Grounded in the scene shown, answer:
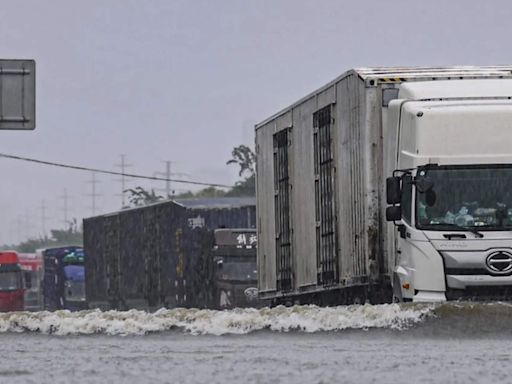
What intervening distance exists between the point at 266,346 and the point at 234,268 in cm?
2479

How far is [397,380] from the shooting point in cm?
1202

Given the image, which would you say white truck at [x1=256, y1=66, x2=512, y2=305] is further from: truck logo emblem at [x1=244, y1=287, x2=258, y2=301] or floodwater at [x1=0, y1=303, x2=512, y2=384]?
truck logo emblem at [x1=244, y1=287, x2=258, y2=301]

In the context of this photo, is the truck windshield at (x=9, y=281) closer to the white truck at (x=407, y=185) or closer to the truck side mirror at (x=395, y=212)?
the white truck at (x=407, y=185)

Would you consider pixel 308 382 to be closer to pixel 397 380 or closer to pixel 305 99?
pixel 397 380

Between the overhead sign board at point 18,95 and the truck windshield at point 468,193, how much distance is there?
1667 centimetres

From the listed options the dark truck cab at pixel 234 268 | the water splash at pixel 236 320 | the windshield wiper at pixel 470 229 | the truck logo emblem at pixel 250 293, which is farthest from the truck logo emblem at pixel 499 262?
the dark truck cab at pixel 234 268

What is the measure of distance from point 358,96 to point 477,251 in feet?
8.98

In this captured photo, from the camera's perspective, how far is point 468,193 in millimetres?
20688

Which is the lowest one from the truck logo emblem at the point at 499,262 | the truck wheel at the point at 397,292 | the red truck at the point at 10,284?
the truck wheel at the point at 397,292

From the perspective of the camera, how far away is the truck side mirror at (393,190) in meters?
20.8

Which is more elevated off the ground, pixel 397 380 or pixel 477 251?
pixel 477 251

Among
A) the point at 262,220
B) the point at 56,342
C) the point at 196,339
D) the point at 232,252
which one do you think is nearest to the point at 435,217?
the point at 196,339

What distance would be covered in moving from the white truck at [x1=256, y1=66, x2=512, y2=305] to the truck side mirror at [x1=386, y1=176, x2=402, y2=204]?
0.01 m

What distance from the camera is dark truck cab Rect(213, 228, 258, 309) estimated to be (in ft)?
135
